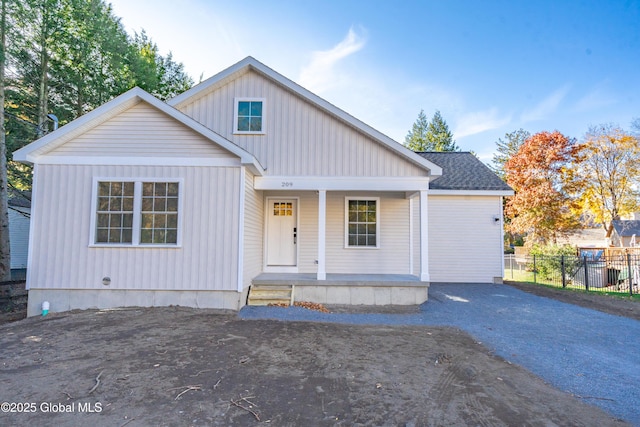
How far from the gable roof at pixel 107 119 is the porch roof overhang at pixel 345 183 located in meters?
1.36

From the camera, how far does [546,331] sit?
18.3 ft

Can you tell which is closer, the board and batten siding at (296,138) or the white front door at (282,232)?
the board and batten siding at (296,138)

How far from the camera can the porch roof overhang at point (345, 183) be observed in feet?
26.1

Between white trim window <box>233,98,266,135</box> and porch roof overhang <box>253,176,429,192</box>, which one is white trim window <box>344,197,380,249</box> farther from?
white trim window <box>233,98,266,135</box>

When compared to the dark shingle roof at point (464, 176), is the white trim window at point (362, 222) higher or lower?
lower

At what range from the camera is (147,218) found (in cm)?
660

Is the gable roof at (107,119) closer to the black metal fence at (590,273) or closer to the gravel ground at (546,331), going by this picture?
the gravel ground at (546,331)

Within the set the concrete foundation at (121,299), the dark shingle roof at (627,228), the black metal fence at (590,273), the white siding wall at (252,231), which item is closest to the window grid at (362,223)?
the white siding wall at (252,231)

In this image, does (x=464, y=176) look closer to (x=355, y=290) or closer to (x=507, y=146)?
(x=355, y=290)

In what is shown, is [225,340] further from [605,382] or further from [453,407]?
[605,382]

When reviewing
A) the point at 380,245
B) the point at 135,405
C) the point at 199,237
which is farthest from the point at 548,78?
the point at 135,405

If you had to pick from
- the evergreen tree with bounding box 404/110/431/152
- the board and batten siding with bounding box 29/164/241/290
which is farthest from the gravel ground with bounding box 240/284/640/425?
the evergreen tree with bounding box 404/110/431/152

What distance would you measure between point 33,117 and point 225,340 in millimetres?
15080

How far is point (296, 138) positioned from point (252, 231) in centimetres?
269
